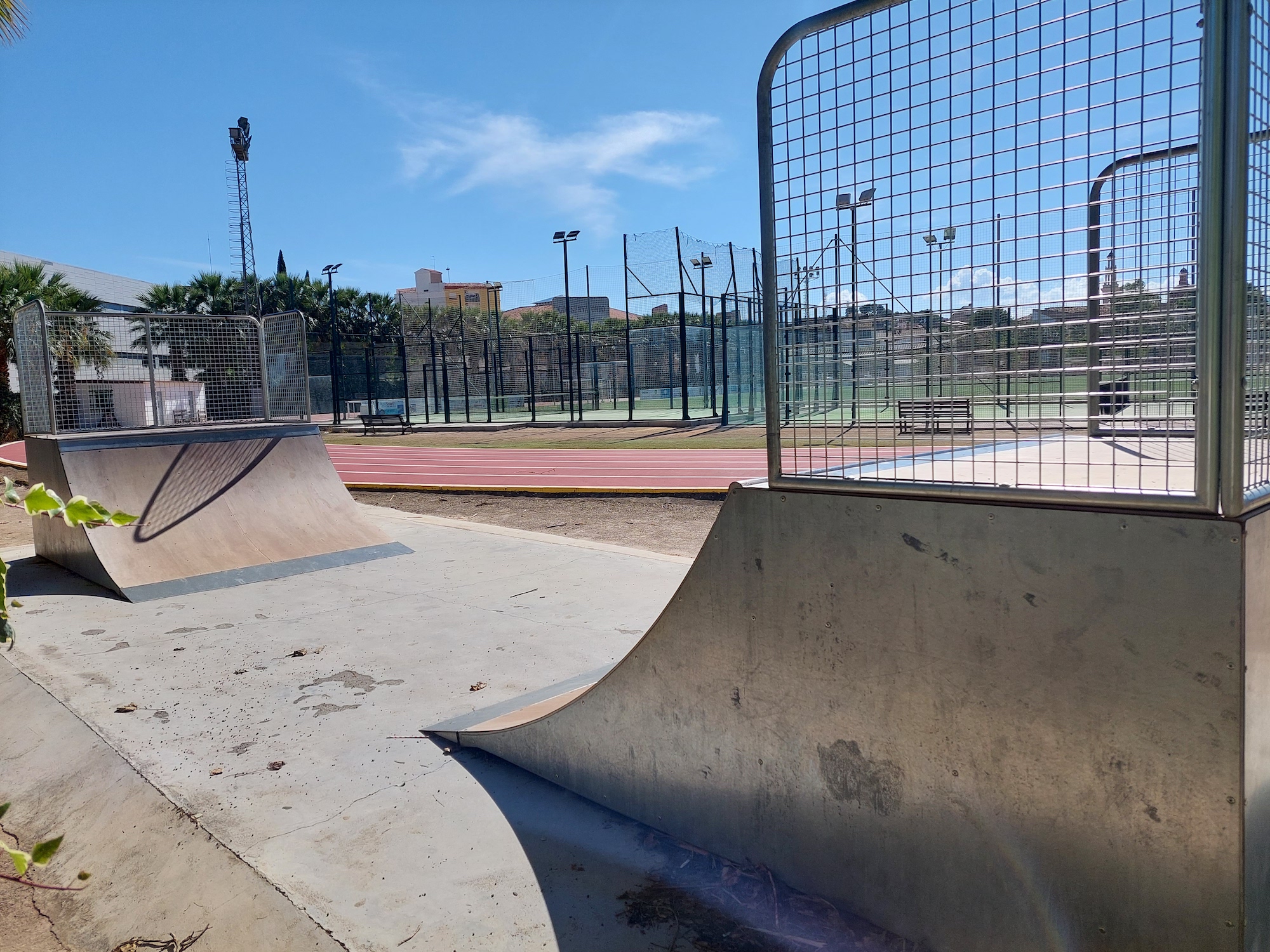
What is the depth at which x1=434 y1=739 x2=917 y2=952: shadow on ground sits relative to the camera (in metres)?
2.36

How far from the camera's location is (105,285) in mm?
46719

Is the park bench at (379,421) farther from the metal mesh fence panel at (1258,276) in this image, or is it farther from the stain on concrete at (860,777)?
the metal mesh fence panel at (1258,276)

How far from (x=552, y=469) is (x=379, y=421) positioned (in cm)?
1631

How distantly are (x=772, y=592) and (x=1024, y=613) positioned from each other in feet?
2.29

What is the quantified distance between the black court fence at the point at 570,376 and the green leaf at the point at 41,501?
2369cm

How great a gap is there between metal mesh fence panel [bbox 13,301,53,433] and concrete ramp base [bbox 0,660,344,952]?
4.90 metres

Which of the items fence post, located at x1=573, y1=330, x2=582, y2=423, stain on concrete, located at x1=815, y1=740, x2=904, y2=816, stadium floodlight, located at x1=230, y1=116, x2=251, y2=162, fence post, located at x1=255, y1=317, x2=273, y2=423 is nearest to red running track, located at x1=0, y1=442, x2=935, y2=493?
fence post, located at x1=255, y1=317, x2=273, y2=423

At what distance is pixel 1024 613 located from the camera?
1951mm

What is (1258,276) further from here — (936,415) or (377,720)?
(377,720)

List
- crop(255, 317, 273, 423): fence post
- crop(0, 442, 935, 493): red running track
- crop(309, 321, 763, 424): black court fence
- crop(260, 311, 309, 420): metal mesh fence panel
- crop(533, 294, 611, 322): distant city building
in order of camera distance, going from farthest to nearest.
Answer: crop(533, 294, 611, 322): distant city building, crop(309, 321, 763, 424): black court fence, crop(0, 442, 935, 493): red running track, crop(255, 317, 273, 423): fence post, crop(260, 311, 309, 420): metal mesh fence panel

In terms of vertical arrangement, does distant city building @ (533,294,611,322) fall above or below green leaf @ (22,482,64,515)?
above

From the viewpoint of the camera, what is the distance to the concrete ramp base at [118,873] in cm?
258

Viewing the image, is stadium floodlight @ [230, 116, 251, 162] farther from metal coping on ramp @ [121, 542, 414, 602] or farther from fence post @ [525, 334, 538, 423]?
metal coping on ramp @ [121, 542, 414, 602]

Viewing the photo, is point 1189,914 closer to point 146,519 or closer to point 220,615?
point 220,615
